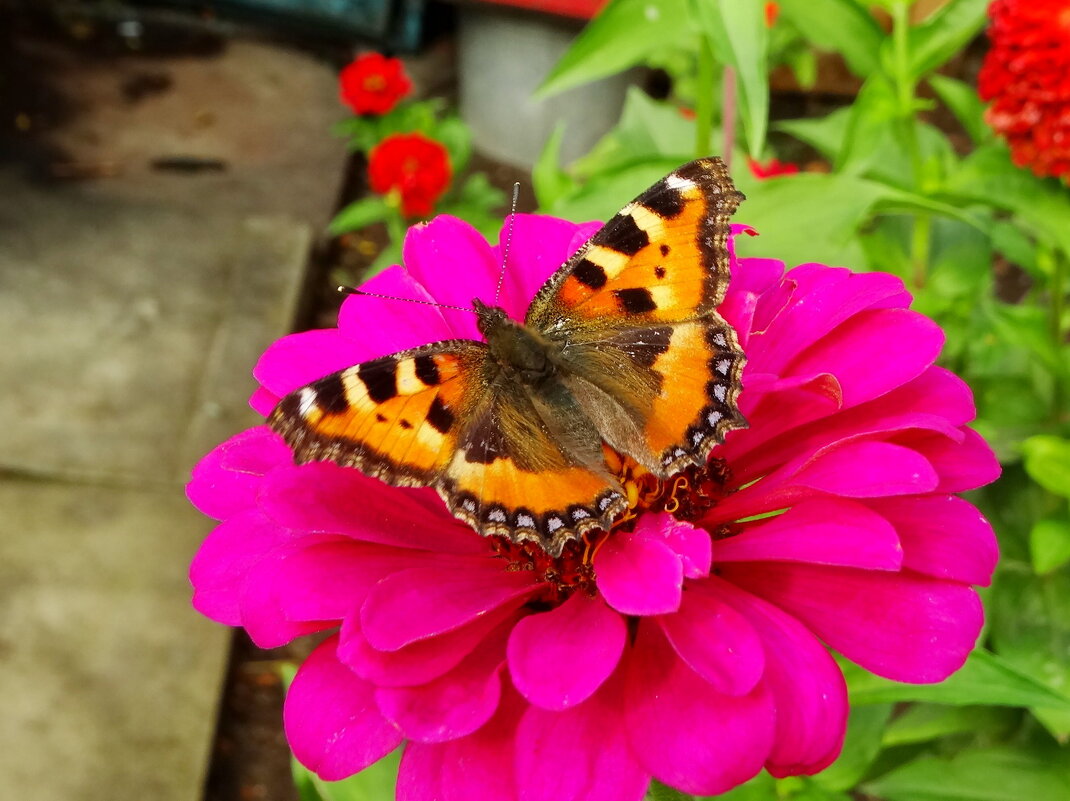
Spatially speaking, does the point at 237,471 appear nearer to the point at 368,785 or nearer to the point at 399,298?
the point at 399,298

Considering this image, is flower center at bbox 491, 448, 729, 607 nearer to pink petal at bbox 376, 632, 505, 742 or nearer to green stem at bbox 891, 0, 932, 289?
pink petal at bbox 376, 632, 505, 742

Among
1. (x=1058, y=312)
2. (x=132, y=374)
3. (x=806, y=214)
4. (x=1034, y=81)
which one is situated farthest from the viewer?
(x=132, y=374)

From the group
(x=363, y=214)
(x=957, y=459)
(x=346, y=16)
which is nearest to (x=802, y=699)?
(x=957, y=459)

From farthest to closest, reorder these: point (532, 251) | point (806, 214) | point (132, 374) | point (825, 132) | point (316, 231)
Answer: point (316, 231)
point (132, 374)
point (825, 132)
point (806, 214)
point (532, 251)

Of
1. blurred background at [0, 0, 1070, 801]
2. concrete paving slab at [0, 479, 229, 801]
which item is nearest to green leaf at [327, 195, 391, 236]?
blurred background at [0, 0, 1070, 801]

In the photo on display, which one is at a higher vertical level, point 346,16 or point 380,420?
point 380,420

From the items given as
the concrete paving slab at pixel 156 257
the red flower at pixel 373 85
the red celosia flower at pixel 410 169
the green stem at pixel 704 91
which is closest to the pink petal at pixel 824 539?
the green stem at pixel 704 91

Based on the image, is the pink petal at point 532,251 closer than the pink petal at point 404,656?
No

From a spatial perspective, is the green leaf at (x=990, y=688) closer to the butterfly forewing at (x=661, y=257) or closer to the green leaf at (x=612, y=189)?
the butterfly forewing at (x=661, y=257)
